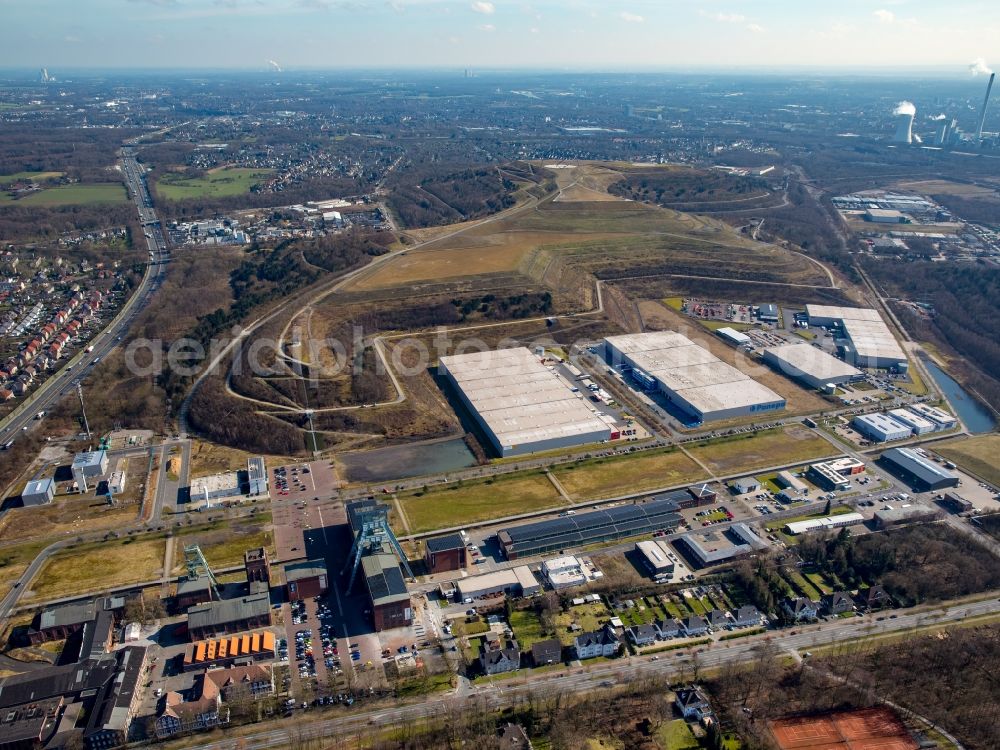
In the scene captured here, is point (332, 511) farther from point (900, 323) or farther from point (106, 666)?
point (900, 323)

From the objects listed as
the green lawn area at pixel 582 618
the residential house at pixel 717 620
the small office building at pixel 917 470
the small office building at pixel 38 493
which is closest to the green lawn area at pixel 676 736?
the green lawn area at pixel 582 618

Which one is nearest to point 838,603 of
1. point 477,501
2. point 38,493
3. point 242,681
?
point 477,501

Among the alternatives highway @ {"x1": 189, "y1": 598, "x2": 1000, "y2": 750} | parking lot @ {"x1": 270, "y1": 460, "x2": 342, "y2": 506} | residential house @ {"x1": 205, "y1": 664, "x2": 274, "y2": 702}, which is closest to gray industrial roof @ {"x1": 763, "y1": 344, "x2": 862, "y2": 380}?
highway @ {"x1": 189, "y1": 598, "x2": 1000, "y2": 750}

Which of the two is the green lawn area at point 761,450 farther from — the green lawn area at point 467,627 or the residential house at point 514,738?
the residential house at point 514,738

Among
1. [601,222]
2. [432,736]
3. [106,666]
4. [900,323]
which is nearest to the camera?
[432,736]

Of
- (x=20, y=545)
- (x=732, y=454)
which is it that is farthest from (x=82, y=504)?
(x=732, y=454)

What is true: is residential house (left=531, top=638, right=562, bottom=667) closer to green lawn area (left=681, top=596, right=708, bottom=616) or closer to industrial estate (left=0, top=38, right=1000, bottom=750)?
Answer: industrial estate (left=0, top=38, right=1000, bottom=750)
